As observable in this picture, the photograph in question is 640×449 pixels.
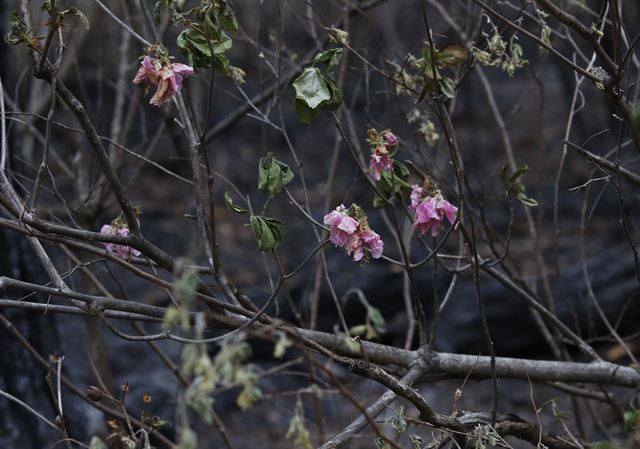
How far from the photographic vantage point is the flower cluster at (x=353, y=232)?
2055mm

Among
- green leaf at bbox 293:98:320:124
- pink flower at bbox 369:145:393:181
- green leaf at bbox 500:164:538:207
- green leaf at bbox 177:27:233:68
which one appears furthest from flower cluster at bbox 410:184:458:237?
green leaf at bbox 177:27:233:68

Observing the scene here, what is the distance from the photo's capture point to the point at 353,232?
2.05 metres

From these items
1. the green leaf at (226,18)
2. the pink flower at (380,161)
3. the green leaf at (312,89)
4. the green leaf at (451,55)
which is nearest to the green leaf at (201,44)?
the green leaf at (226,18)

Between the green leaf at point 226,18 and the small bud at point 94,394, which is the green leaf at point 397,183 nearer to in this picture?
the green leaf at point 226,18

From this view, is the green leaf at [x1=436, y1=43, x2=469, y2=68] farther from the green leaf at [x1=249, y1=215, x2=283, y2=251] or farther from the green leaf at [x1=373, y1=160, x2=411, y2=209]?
the green leaf at [x1=249, y1=215, x2=283, y2=251]

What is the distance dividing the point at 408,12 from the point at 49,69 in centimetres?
769

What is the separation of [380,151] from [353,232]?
10.3 inches

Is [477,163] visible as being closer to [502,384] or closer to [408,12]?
[408,12]

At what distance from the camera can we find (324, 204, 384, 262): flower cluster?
205 centimetres

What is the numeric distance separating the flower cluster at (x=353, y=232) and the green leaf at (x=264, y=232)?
14cm

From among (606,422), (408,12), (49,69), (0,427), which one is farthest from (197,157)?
(408,12)

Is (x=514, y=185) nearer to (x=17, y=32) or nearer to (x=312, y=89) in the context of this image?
(x=312, y=89)

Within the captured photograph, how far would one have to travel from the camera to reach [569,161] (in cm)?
805

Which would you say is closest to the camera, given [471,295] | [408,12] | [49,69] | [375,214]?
[49,69]
